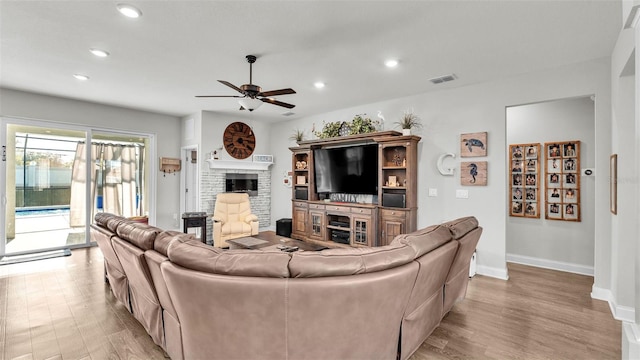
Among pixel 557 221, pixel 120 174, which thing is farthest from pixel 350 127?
pixel 120 174

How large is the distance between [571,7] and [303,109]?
13.8ft

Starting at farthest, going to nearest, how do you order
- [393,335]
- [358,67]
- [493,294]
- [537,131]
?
[537,131], [358,67], [493,294], [393,335]

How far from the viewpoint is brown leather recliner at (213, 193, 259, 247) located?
5.38 m

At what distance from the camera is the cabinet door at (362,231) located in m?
4.91

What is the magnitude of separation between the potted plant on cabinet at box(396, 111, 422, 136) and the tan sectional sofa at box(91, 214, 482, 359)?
2960 millimetres

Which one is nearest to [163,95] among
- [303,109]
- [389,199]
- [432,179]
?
[303,109]

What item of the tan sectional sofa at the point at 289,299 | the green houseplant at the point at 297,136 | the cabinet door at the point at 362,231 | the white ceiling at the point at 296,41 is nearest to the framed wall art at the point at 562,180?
the white ceiling at the point at 296,41

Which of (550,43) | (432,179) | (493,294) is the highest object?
(550,43)

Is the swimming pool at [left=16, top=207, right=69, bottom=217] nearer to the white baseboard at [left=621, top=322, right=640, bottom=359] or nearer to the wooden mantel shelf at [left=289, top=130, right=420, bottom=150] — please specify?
the wooden mantel shelf at [left=289, top=130, right=420, bottom=150]

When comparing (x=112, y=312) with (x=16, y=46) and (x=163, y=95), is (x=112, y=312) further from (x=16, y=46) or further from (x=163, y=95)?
(x=163, y=95)

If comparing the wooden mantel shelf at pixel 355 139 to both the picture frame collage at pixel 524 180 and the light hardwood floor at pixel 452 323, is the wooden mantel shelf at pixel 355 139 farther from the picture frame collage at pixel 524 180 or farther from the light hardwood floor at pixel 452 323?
the light hardwood floor at pixel 452 323

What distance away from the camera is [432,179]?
468cm

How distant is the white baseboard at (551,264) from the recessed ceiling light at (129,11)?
5794 millimetres

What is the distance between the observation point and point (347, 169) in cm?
549
